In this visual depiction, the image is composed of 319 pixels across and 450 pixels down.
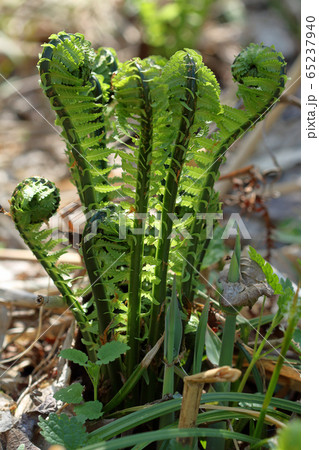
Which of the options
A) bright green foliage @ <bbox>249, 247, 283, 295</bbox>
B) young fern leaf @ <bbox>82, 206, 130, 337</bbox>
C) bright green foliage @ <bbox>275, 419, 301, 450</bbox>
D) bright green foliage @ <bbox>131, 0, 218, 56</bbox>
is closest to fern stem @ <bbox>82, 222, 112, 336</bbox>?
young fern leaf @ <bbox>82, 206, 130, 337</bbox>

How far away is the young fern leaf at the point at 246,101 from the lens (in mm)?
803

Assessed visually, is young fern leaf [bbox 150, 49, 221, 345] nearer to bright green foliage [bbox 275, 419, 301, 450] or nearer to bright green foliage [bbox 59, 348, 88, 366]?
bright green foliage [bbox 59, 348, 88, 366]

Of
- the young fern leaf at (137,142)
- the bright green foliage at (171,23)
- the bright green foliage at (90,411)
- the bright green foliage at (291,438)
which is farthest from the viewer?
the bright green foliage at (171,23)

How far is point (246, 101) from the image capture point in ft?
2.76

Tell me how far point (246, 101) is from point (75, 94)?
29 cm

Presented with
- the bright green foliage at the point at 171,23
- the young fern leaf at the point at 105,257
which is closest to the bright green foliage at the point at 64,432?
the young fern leaf at the point at 105,257

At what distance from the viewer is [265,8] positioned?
417cm

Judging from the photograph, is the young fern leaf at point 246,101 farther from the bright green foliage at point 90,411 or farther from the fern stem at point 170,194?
the bright green foliage at point 90,411

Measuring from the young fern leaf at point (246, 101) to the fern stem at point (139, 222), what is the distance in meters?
0.11

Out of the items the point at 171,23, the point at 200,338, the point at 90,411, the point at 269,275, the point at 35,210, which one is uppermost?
the point at 171,23

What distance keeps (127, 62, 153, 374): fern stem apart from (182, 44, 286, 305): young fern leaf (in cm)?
11

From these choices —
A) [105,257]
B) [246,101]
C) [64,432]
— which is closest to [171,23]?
[246,101]

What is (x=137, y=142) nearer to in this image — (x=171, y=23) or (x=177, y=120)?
(x=177, y=120)

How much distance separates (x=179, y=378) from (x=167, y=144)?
0.44 metres
